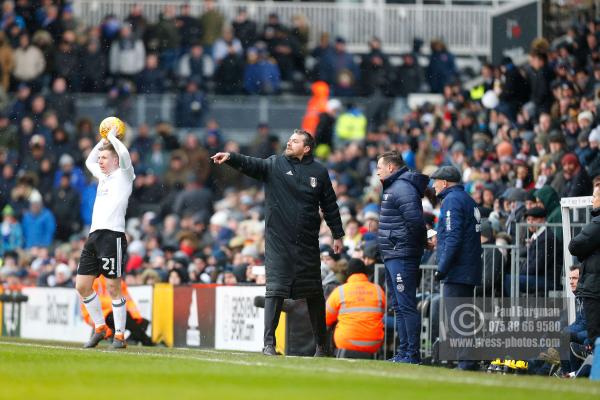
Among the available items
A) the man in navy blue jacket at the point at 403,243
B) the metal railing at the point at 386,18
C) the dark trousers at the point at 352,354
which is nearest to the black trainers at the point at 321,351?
the man in navy blue jacket at the point at 403,243

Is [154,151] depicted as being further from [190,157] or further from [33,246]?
[33,246]

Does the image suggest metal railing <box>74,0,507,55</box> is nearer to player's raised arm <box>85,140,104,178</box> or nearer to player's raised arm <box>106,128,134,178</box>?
player's raised arm <box>85,140,104,178</box>

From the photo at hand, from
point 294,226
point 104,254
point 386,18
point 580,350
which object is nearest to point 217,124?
point 386,18

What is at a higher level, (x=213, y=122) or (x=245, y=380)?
(x=213, y=122)

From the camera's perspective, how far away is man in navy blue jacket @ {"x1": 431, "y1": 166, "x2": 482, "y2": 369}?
14477mm

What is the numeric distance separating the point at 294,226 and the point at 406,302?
1.37 metres

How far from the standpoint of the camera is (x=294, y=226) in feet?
48.8

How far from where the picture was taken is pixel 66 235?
3109 centimetres

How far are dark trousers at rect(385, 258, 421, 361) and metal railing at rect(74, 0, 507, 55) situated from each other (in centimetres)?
2278

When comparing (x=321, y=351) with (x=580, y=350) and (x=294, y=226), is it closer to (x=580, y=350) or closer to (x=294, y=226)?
(x=294, y=226)

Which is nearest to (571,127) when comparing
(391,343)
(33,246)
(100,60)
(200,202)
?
(391,343)

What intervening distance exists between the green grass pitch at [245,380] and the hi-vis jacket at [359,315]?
8.77 feet

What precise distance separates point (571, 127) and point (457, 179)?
270 inches

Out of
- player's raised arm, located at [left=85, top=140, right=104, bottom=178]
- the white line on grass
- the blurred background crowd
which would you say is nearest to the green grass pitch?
the white line on grass
